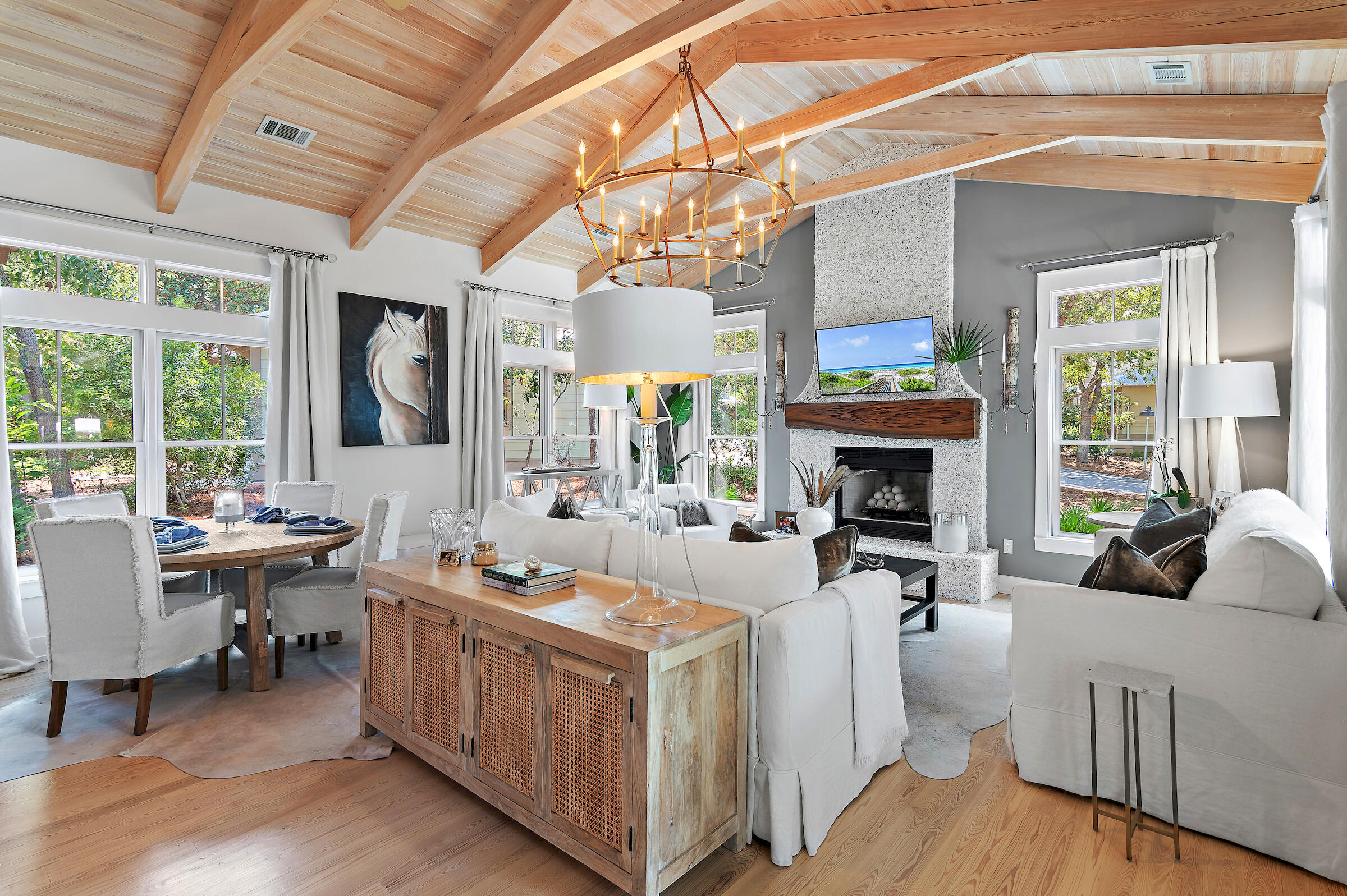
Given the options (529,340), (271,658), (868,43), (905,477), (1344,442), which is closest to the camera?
(1344,442)

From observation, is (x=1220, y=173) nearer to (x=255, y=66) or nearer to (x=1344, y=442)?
(x=1344, y=442)

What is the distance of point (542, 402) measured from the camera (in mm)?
6758

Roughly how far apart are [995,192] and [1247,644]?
14.1ft

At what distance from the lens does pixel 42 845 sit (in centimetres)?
206

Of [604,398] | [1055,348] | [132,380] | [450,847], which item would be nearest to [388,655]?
[450,847]

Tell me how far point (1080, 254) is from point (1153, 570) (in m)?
3.52

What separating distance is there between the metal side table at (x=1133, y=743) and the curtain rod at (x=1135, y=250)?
141 inches

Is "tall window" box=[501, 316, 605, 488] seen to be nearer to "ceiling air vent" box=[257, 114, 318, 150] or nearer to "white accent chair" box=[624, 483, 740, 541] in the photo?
"white accent chair" box=[624, 483, 740, 541]

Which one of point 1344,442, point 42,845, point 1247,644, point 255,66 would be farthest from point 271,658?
point 1344,442

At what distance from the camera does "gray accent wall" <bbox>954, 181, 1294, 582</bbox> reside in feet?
13.8

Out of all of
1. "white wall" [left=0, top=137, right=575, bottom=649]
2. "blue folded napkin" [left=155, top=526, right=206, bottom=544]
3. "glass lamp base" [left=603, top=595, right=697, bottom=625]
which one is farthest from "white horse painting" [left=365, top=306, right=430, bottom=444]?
"glass lamp base" [left=603, top=595, right=697, bottom=625]

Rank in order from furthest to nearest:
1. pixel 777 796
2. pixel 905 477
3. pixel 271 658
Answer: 1. pixel 905 477
2. pixel 271 658
3. pixel 777 796

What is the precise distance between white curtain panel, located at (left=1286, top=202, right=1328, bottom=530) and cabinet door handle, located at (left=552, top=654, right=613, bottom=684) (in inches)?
150

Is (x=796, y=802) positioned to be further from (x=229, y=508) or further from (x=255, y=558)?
(x=229, y=508)
